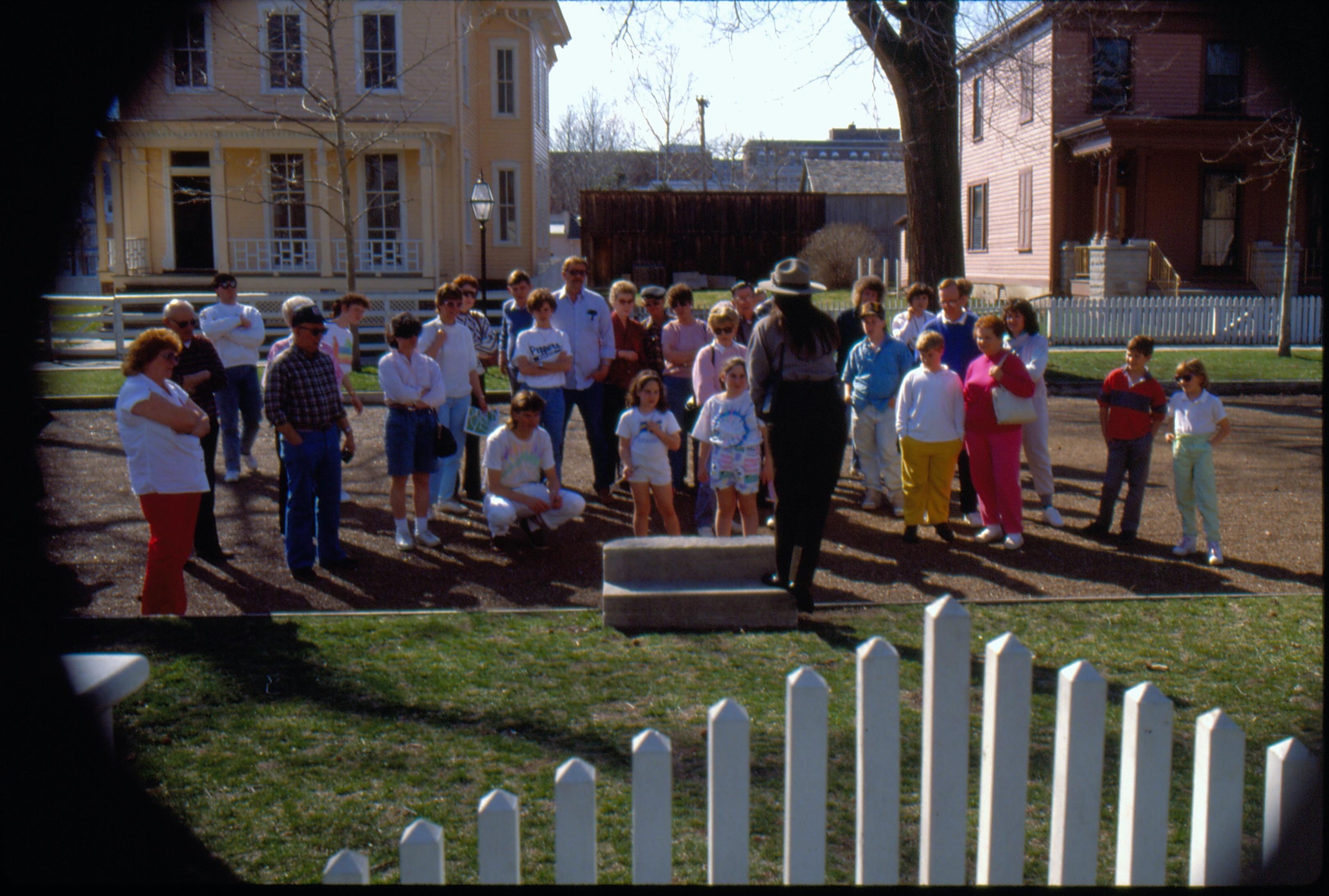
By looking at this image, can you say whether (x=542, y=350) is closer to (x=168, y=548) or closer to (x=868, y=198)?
(x=168, y=548)

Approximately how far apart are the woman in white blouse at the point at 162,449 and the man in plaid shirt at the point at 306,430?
994 mm

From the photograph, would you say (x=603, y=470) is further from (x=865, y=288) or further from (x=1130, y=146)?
(x=1130, y=146)

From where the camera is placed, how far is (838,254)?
41938 millimetres

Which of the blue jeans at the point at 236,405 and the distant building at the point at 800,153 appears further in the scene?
the distant building at the point at 800,153

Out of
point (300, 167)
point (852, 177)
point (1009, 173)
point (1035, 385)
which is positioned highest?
point (852, 177)

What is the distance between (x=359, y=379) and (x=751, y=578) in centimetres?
1328

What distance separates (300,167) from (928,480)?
2188cm

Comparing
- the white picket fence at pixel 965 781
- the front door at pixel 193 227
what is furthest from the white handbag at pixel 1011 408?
the front door at pixel 193 227

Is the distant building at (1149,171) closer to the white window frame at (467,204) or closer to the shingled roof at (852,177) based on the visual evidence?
the white window frame at (467,204)

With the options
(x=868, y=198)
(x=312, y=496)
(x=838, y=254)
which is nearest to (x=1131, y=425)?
(x=312, y=496)

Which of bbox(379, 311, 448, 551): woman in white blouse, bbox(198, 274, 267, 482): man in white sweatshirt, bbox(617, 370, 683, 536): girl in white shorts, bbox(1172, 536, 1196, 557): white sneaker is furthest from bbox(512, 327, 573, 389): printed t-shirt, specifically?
bbox(1172, 536, 1196, 557): white sneaker

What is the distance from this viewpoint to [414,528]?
28.1 feet

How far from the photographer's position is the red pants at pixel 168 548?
20.4ft

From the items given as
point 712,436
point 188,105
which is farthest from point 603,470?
point 188,105
